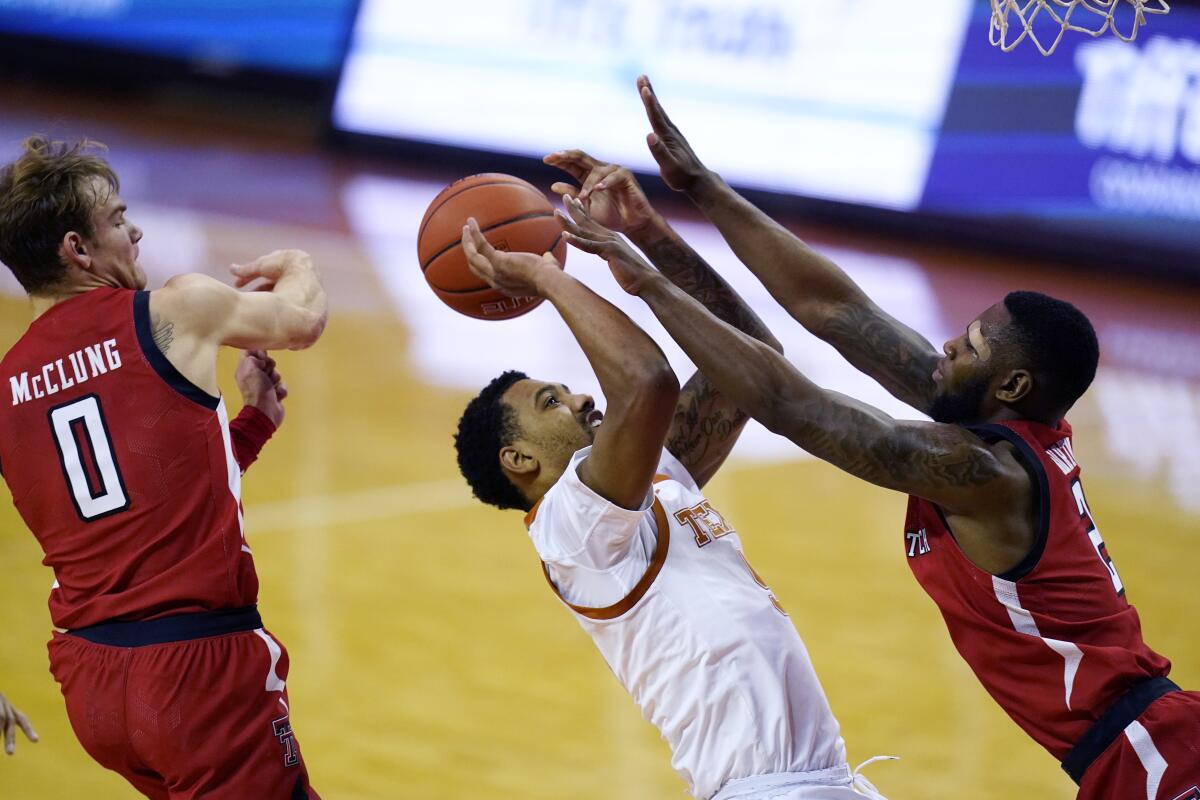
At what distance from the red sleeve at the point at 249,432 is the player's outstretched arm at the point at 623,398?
128 centimetres

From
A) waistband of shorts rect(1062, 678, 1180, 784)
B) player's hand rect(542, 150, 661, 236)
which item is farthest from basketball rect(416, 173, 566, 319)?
Answer: waistband of shorts rect(1062, 678, 1180, 784)

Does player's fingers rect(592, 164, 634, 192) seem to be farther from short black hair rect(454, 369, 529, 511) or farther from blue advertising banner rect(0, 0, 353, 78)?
blue advertising banner rect(0, 0, 353, 78)

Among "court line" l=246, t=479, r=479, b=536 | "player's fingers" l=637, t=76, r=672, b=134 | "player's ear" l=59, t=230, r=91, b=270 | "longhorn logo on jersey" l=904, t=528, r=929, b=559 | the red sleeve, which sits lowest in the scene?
"court line" l=246, t=479, r=479, b=536

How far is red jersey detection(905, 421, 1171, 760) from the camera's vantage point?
11.3 ft

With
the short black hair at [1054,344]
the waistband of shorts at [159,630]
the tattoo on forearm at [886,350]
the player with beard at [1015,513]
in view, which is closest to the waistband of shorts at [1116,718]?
the player with beard at [1015,513]

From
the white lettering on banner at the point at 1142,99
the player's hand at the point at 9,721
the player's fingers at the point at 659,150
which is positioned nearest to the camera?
the player's hand at the point at 9,721

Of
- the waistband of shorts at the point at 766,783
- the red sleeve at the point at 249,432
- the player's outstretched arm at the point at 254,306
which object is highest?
the player's outstretched arm at the point at 254,306

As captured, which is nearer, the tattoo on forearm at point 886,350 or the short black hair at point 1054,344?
the short black hair at point 1054,344

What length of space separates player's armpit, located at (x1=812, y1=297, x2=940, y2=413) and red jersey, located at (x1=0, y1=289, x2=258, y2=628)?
175 centimetres

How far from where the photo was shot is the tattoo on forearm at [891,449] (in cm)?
334

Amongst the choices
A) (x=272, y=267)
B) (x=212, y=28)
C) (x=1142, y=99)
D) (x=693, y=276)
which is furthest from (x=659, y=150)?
(x=212, y=28)

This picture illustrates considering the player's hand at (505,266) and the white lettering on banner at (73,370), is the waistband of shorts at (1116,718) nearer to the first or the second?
the player's hand at (505,266)

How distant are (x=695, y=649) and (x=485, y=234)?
1.32m

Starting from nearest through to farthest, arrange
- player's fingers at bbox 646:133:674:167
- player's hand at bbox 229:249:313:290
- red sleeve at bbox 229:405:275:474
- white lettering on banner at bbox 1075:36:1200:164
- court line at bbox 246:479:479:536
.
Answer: player's hand at bbox 229:249:313:290 → player's fingers at bbox 646:133:674:167 → red sleeve at bbox 229:405:275:474 → court line at bbox 246:479:479:536 → white lettering on banner at bbox 1075:36:1200:164
